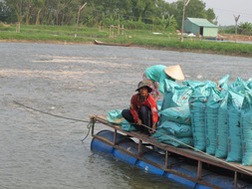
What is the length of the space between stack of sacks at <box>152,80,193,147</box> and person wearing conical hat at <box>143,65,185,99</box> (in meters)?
0.54

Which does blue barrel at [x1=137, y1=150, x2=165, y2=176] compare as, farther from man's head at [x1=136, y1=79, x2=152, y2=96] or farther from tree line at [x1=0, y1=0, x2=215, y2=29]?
tree line at [x1=0, y1=0, x2=215, y2=29]

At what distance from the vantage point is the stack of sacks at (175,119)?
27.0ft

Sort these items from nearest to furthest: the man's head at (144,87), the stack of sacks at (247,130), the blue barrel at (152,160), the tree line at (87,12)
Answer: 1. the stack of sacks at (247,130)
2. the blue barrel at (152,160)
3. the man's head at (144,87)
4. the tree line at (87,12)

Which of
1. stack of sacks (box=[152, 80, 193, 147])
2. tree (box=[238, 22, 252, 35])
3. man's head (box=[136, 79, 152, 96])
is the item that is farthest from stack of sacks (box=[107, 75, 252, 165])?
tree (box=[238, 22, 252, 35])

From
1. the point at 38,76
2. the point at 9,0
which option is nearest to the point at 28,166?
the point at 38,76

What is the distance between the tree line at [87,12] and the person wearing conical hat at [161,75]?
59.2m

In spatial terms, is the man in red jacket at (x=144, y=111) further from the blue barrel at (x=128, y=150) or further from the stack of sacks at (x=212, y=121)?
the stack of sacks at (x=212, y=121)

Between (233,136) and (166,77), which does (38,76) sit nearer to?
(166,77)

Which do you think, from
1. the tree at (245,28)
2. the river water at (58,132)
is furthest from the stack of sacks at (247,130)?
the tree at (245,28)

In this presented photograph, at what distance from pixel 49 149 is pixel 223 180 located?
157 inches

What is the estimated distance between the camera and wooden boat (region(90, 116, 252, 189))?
290 inches

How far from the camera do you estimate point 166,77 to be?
9.71 metres

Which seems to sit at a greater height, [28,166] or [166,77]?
[166,77]

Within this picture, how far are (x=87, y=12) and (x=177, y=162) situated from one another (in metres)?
73.1
